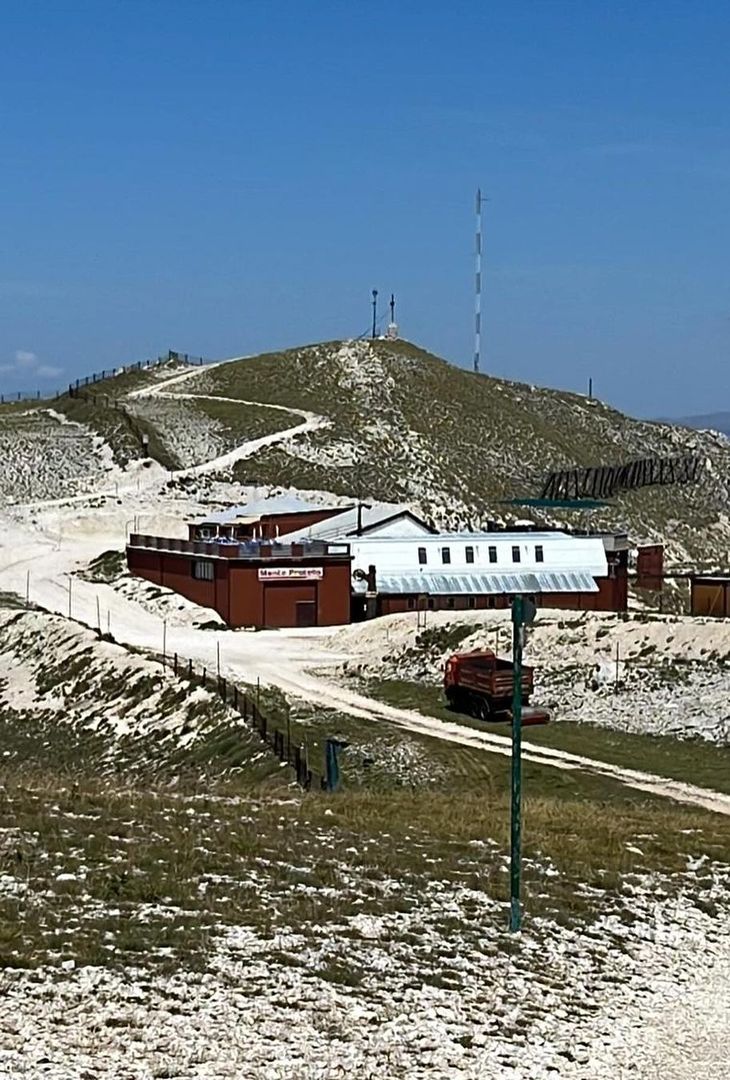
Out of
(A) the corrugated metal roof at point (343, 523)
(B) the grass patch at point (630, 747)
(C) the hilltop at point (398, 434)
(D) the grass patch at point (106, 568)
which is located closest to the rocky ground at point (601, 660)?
(B) the grass patch at point (630, 747)

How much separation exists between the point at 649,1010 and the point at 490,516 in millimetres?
94963

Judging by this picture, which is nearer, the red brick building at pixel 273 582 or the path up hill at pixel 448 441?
the red brick building at pixel 273 582

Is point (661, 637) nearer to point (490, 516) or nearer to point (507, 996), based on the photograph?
point (507, 996)

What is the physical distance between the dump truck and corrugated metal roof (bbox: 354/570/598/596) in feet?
77.6

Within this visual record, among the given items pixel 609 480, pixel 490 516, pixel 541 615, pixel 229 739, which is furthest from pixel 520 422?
pixel 229 739

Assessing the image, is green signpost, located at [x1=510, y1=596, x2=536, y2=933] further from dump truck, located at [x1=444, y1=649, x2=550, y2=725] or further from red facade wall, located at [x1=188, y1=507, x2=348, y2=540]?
red facade wall, located at [x1=188, y1=507, x2=348, y2=540]

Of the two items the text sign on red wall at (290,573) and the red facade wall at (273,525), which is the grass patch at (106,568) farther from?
the text sign on red wall at (290,573)

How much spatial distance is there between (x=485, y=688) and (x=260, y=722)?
7346 millimetres

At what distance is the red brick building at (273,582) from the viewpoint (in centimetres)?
6581

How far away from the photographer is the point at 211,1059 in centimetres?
1275

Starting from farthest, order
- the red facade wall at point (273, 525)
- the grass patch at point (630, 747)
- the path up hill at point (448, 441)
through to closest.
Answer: the path up hill at point (448, 441) → the red facade wall at point (273, 525) → the grass patch at point (630, 747)

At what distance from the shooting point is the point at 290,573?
66688 millimetres

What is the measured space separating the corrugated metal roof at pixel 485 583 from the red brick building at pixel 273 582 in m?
1.82

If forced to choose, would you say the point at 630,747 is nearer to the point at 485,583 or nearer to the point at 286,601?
the point at 286,601
